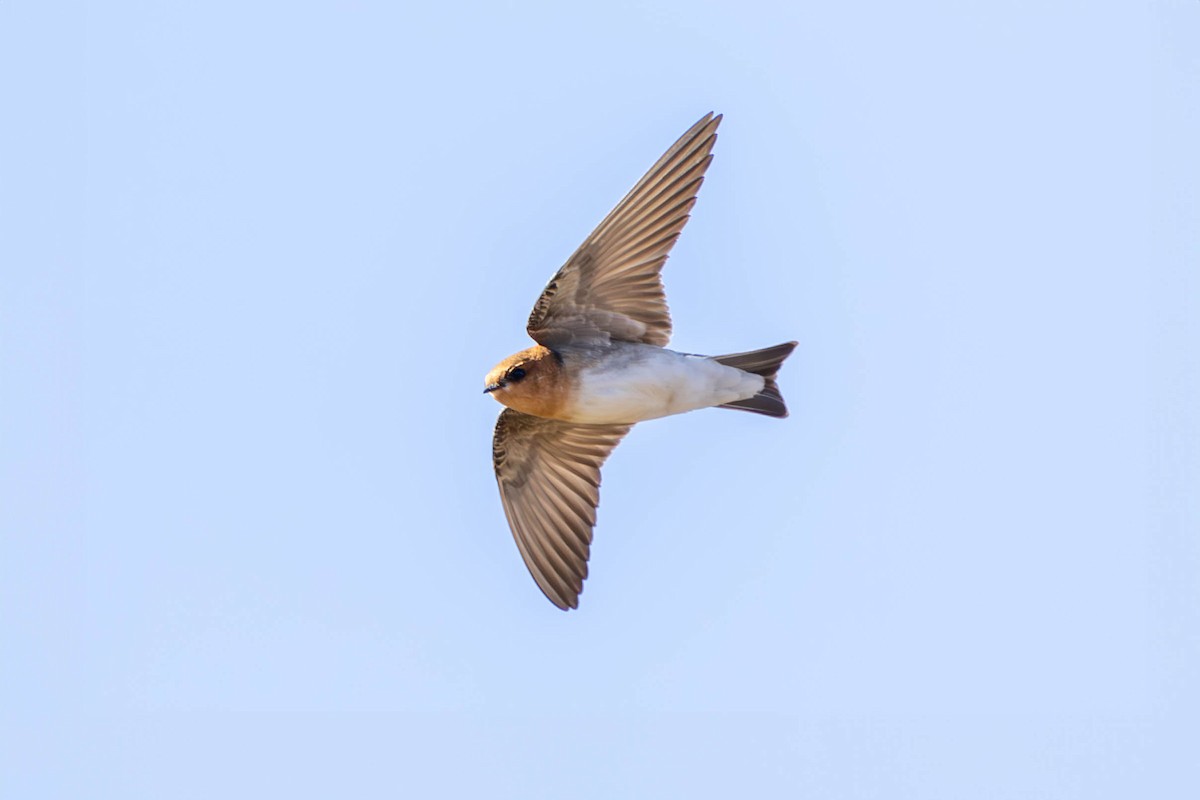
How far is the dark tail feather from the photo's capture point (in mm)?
8102

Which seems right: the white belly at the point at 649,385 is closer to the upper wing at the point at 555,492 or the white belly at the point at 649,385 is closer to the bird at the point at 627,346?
the bird at the point at 627,346

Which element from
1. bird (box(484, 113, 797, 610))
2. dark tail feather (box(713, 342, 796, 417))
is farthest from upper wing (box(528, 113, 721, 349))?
dark tail feather (box(713, 342, 796, 417))

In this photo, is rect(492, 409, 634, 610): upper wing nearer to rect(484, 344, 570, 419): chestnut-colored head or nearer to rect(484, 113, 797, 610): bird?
rect(484, 113, 797, 610): bird

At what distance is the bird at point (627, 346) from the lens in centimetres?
782

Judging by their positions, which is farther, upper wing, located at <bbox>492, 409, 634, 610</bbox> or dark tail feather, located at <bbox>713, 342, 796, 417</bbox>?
upper wing, located at <bbox>492, 409, 634, 610</bbox>

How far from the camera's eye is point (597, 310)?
7980 mm

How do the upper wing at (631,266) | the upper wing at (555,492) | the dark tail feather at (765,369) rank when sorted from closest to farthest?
the upper wing at (631,266)
the dark tail feather at (765,369)
the upper wing at (555,492)

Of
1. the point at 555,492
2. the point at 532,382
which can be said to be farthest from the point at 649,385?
the point at 555,492

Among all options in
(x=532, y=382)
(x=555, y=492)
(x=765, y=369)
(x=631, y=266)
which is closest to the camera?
(x=532, y=382)

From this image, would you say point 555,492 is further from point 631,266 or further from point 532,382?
point 631,266

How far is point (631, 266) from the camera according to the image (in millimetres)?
7945

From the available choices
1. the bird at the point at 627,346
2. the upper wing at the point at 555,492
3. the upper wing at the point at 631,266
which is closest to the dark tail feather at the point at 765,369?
the bird at the point at 627,346

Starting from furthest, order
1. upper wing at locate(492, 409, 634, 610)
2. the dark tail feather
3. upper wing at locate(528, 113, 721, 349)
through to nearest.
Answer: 1. upper wing at locate(492, 409, 634, 610)
2. the dark tail feather
3. upper wing at locate(528, 113, 721, 349)

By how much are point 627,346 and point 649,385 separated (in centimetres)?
20
